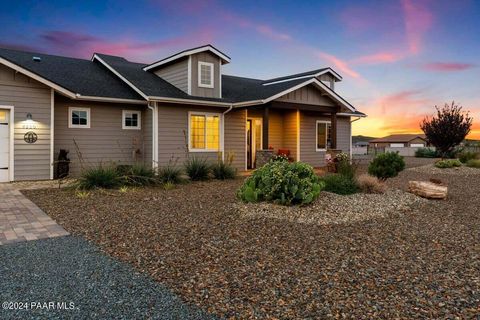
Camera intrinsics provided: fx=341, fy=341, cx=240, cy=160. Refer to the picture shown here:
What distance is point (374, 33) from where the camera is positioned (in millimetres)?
14172

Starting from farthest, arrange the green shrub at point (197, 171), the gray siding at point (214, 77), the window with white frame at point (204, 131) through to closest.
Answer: the gray siding at point (214, 77)
the window with white frame at point (204, 131)
the green shrub at point (197, 171)

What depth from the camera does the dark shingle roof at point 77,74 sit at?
39.2 ft

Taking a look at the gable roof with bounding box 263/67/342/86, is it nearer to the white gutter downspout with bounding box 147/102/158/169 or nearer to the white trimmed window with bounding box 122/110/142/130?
the white gutter downspout with bounding box 147/102/158/169

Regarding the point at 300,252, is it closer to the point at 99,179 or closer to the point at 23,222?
the point at 23,222

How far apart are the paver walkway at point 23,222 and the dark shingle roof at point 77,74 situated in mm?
5125

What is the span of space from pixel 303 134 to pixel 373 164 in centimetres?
692

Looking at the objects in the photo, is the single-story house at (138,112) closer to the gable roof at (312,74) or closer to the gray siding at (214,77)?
the gray siding at (214,77)

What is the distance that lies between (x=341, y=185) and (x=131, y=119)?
8482 millimetres

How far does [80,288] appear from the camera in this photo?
2998 millimetres

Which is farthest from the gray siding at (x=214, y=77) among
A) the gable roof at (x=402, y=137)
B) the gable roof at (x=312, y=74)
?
the gable roof at (x=402, y=137)

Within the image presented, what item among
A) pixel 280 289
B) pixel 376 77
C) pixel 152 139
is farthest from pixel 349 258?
pixel 376 77

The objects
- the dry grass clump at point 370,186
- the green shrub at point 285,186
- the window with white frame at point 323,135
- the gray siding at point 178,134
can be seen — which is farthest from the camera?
the window with white frame at point 323,135

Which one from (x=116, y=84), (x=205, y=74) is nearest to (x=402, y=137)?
(x=205, y=74)

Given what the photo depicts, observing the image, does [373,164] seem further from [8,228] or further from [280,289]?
[8,228]
